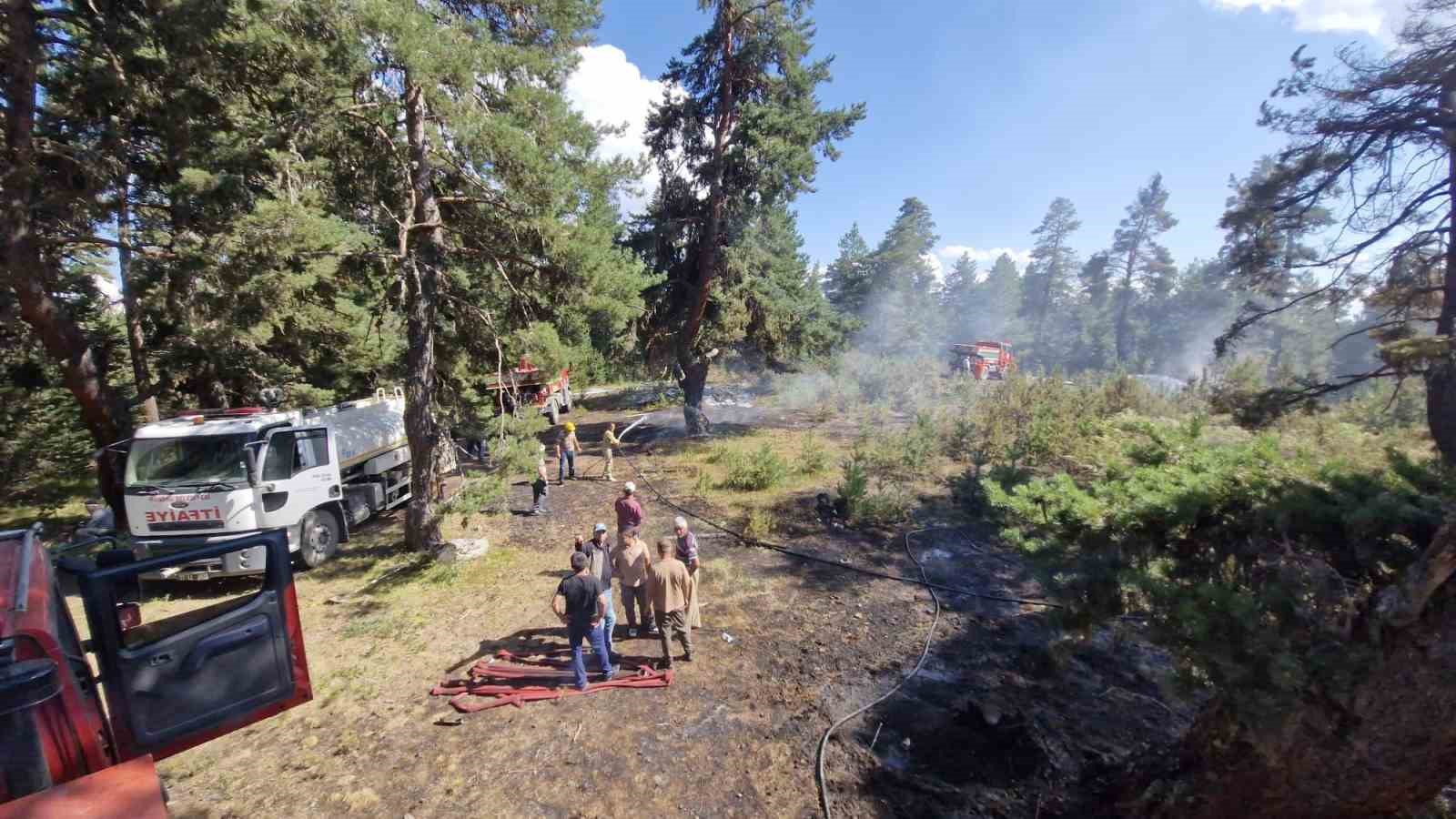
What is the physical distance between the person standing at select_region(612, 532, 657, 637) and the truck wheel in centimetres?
555

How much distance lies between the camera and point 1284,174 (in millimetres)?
9234

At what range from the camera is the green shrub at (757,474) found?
12805mm

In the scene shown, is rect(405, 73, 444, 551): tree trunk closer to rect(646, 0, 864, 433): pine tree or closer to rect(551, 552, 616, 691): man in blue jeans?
rect(551, 552, 616, 691): man in blue jeans

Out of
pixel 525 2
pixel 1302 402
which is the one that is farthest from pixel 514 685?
pixel 1302 402

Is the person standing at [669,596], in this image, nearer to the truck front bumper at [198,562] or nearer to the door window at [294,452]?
the truck front bumper at [198,562]

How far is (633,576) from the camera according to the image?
22.3ft

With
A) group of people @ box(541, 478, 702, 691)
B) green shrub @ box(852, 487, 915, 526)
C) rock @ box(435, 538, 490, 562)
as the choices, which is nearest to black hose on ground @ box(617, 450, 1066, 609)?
green shrub @ box(852, 487, 915, 526)

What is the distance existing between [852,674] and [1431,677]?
4.15 meters

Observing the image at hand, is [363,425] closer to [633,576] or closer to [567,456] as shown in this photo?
[567,456]

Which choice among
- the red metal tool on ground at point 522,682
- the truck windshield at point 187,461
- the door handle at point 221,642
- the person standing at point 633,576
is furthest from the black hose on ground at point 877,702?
the truck windshield at point 187,461

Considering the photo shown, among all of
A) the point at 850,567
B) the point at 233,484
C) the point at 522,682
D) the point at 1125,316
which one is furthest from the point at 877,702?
the point at 1125,316

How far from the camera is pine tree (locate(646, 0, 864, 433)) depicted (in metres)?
15.3

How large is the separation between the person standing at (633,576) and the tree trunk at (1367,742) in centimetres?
525

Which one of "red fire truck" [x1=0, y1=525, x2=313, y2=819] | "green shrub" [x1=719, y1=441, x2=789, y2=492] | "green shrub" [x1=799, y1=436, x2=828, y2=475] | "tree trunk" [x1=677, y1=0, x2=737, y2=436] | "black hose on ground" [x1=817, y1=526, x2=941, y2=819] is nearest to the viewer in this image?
"red fire truck" [x1=0, y1=525, x2=313, y2=819]
